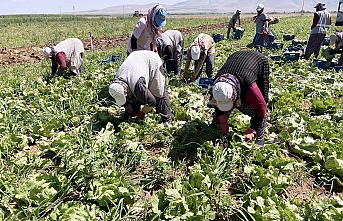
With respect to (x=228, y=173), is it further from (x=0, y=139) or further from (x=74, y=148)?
(x=0, y=139)

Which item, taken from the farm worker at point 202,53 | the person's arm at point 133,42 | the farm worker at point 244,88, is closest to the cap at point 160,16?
the person's arm at point 133,42

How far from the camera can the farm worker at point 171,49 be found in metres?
5.86

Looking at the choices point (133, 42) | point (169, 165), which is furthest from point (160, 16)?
point (169, 165)

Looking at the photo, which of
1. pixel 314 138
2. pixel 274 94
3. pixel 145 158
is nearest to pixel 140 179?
pixel 145 158

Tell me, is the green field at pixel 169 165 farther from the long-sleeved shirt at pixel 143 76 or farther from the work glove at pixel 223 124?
the long-sleeved shirt at pixel 143 76

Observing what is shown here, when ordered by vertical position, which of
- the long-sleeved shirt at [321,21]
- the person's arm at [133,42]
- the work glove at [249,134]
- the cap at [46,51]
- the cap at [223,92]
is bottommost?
the work glove at [249,134]

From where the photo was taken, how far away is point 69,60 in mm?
6031

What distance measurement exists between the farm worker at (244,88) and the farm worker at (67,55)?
3587mm

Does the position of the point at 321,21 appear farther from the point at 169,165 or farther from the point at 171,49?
the point at 169,165

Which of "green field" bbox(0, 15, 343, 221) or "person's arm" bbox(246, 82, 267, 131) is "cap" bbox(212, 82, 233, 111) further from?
"green field" bbox(0, 15, 343, 221)

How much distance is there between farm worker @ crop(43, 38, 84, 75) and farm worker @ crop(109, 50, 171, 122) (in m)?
2.41

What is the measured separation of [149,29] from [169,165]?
111 inches

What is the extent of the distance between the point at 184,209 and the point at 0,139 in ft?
7.69

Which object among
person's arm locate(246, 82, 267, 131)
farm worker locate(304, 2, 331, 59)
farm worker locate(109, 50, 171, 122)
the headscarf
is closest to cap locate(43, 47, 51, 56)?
the headscarf
